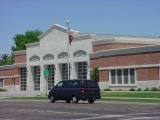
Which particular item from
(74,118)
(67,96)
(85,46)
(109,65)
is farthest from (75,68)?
(74,118)

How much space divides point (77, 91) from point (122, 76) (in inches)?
→ 916

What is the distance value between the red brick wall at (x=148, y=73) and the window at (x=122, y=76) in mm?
1318

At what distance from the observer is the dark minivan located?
119 feet

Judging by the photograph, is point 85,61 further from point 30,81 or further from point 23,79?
point 23,79

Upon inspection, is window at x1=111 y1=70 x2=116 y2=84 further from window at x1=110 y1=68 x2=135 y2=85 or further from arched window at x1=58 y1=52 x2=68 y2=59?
arched window at x1=58 y1=52 x2=68 y2=59

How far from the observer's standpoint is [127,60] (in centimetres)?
5841

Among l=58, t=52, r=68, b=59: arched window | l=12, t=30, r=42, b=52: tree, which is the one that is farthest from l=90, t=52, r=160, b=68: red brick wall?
l=12, t=30, r=42, b=52: tree

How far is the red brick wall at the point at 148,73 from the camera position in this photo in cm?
5391

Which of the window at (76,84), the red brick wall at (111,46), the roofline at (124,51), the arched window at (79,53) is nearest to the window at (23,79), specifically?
the arched window at (79,53)

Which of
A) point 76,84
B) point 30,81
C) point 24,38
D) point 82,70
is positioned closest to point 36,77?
point 30,81

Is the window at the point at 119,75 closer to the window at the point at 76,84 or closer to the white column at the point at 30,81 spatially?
the white column at the point at 30,81

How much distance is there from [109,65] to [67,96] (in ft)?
80.4

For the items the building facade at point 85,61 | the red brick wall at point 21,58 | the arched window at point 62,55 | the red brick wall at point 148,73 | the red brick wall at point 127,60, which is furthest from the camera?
the red brick wall at point 21,58

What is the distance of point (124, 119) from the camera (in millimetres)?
20094
